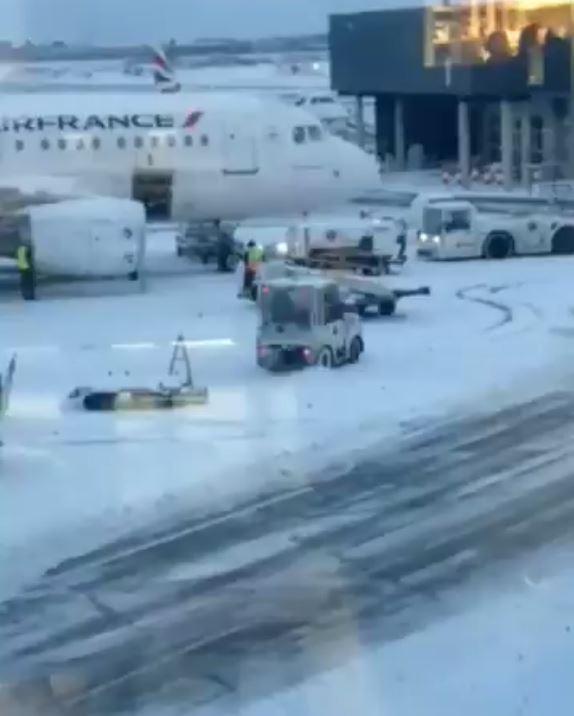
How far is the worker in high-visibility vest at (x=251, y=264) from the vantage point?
27.4m

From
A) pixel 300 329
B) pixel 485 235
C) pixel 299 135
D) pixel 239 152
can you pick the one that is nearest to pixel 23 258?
pixel 239 152

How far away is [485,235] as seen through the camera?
113 ft

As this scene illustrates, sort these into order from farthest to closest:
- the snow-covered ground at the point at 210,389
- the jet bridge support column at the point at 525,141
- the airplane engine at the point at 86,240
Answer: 1. the jet bridge support column at the point at 525,141
2. the airplane engine at the point at 86,240
3. the snow-covered ground at the point at 210,389

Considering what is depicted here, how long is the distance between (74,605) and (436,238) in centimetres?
2266

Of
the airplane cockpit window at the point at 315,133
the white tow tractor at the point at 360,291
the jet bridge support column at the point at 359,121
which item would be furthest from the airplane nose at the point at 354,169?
the jet bridge support column at the point at 359,121

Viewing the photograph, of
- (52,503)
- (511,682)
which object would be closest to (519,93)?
(52,503)

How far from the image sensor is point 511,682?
1046 cm

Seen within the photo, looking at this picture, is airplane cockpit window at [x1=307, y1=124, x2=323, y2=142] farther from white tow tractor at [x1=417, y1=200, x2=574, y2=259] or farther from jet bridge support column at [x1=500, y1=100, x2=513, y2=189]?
jet bridge support column at [x1=500, y1=100, x2=513, y2=189]

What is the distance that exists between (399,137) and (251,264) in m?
29.0

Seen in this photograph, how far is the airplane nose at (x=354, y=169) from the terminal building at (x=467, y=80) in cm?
1501

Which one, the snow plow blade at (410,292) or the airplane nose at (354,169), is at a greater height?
the airplane nose at (354,169)

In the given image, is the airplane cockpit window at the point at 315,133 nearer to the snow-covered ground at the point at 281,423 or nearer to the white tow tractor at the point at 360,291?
the snow-covered ground at the point at 281,423

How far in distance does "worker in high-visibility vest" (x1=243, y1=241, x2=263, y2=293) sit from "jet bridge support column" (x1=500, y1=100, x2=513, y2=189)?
74.3 feet

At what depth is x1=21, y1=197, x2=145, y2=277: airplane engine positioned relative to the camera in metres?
28.6
